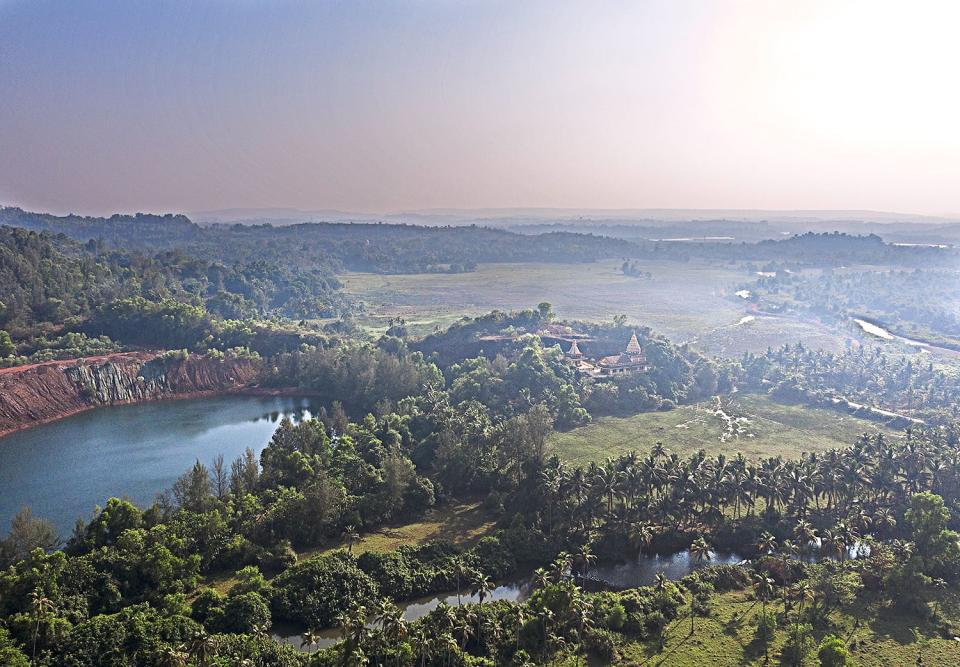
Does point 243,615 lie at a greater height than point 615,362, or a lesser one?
lesser

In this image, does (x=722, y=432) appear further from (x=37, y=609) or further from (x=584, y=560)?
(x=37, y=609)

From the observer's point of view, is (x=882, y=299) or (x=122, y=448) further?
(x=882, y=299)

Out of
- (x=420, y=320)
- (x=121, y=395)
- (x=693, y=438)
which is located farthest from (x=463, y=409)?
(x=420, y=320)

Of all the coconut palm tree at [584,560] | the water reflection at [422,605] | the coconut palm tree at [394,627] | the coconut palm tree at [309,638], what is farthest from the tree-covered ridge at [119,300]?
the coconut palm tree at [394,627]

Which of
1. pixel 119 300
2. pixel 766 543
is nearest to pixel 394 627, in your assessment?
pixel 766 543

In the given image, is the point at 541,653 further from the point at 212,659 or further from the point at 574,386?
the point at 574,386

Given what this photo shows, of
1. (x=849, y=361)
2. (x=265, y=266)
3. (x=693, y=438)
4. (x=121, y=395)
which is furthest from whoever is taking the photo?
(x=265, y=266)

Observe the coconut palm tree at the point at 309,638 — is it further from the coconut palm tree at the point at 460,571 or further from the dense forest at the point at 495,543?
the coconut palm tree at the point at 460,571
